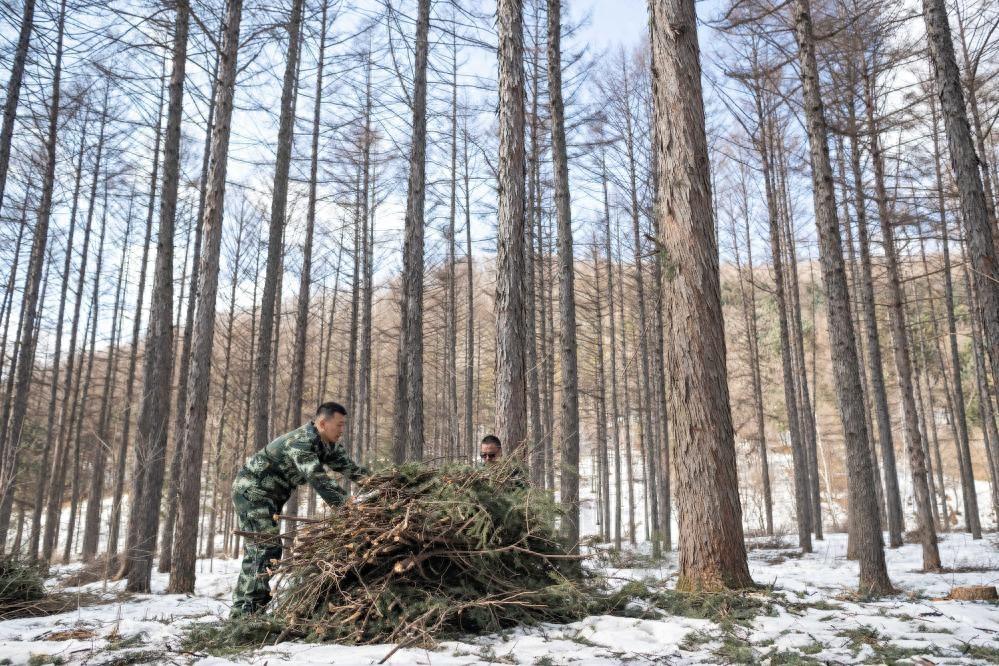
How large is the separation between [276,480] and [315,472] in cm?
54

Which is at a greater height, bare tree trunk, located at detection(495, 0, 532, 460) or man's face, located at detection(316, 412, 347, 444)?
bare tree trunk, located at detection(495, 0, 532, 460)

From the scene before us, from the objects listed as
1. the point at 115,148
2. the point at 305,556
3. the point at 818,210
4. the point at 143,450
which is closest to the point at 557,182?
the point at 818,210

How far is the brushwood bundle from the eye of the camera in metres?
3.37

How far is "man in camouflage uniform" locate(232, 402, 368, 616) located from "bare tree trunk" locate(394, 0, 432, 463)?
5.37 metres

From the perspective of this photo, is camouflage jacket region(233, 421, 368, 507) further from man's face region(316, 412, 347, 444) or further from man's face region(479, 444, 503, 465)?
man's face region(479, 444, 503, 465)

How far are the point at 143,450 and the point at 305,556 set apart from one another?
4.62m

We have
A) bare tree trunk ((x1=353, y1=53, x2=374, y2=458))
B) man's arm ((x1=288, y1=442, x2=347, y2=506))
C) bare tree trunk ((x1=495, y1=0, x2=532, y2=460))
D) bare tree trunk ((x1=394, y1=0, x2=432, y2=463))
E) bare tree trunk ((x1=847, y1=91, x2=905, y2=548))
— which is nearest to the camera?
man's arm ((x1=288, y1=442, x2=347, y2=506))

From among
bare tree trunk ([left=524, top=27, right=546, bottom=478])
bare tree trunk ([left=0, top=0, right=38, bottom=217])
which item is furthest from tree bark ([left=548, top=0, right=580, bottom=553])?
bare tree trunk ([left=0, top=0, right=38, bottom=217])

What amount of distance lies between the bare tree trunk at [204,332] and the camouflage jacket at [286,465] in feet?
11.9

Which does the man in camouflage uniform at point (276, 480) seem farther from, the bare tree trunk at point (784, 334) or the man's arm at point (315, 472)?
the bare tree trunk at point (784, 334)

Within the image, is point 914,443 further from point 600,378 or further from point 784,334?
point 600,378

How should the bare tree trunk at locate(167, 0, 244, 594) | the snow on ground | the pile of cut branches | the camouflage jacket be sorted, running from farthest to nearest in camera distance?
1. the bare tree trunk at locate(167, 0, 244, 594)
2. the pile of cut branches
3. the camouflage jacket
4. the snow on ground

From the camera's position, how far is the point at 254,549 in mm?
4168

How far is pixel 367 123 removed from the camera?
1599 centimetres
